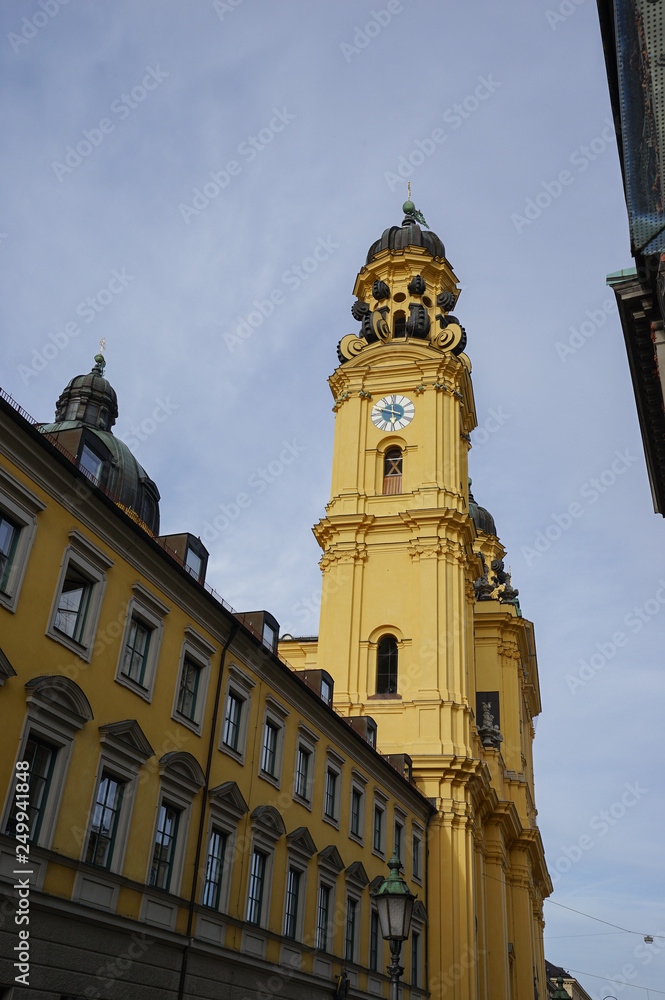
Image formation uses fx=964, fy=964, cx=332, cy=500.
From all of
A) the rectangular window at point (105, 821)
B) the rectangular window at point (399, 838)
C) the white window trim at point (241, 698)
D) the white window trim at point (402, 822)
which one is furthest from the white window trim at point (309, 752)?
the rectangular window at point (399, 838)

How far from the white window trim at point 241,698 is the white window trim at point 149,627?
291cm

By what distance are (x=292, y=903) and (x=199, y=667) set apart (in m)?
7.00

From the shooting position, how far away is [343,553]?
44.0 meters

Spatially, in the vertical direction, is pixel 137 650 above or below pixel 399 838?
below

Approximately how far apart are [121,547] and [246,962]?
942cm

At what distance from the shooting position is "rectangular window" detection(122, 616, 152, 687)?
18.5 m

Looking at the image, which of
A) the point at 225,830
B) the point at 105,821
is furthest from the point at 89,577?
the point at 225,830

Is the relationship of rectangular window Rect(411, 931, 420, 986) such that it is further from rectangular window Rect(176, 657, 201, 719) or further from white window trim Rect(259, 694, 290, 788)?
rectangular window Rect(176, 657, 201, 719)

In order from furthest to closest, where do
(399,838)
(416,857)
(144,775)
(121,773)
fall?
1. (416,857)
2. (399,838)
3. (144,775)
4. (121,773)

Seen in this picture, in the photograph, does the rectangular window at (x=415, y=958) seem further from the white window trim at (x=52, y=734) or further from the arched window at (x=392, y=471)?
the white window trim at (x=52, y=734)

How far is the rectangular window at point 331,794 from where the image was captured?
26.7 m

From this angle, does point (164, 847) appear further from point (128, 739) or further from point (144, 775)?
point (128, 739)

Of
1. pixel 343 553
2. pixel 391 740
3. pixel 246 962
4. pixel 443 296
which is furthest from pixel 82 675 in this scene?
pixel 443 296

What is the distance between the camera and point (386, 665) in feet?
138
